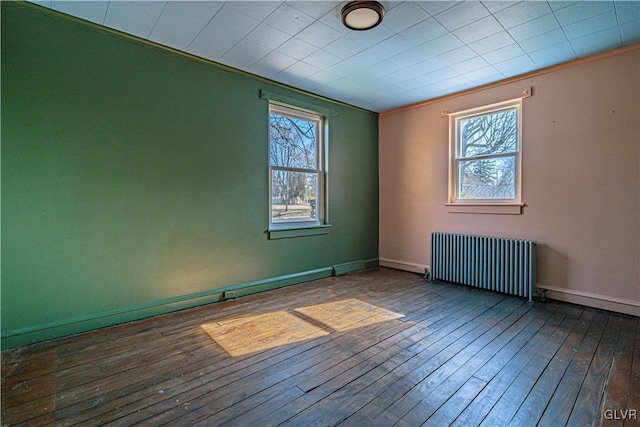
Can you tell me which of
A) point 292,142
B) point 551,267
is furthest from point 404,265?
point 292,142

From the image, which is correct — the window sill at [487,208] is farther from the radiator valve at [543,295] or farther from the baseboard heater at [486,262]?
the radiator valve at [543,295]

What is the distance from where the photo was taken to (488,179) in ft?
13.4

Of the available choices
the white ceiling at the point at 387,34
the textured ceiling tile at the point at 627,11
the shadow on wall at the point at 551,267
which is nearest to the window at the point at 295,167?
the white ceiling at the point at 387,34

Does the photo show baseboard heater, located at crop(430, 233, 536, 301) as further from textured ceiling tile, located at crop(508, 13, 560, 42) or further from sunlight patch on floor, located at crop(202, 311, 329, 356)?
sunlight patch on floor, located at crop(202, 311, 329, 356)

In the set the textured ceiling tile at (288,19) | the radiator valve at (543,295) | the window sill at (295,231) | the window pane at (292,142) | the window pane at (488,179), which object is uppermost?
the textured ceiling tile at (288,19)

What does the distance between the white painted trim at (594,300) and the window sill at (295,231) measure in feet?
9.22

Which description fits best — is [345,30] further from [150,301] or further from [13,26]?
[150,301]

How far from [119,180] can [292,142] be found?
7.09ft

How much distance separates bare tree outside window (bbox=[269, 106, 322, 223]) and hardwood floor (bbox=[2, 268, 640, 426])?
1656 millimetres

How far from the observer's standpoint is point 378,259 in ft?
17.5

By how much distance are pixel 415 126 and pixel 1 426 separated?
5180mm

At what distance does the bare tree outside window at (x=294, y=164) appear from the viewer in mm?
3988

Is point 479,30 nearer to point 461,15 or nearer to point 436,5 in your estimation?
point 461,15

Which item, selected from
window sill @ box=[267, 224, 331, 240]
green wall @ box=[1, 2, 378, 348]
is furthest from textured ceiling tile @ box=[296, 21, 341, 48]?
window sill @ box=[267, 224, 331, 240]
